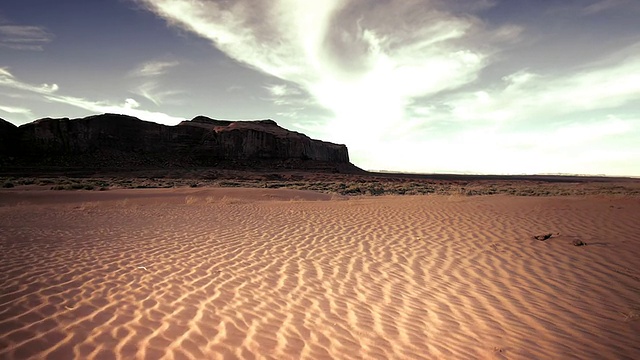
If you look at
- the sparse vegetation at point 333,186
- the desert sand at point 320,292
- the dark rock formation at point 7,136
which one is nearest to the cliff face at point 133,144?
the dark rock formation at point 7,136

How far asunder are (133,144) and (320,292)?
6810 cm

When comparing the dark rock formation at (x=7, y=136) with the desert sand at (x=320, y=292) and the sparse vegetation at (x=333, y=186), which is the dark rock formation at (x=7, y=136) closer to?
the sparse vegetation at (x=333, y=186)

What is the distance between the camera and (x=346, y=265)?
576 cm

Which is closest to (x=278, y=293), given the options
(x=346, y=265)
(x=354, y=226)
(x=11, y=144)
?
(x=346, y=265)

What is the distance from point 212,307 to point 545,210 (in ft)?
42.3

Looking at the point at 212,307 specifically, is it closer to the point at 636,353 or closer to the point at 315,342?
the point at 315,342

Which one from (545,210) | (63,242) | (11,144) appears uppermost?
(11,144)

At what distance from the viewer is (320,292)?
4418 millimetres

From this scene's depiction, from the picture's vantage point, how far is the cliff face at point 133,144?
53312 millimetres

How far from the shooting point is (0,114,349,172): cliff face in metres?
53.3

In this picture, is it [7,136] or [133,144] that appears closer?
[7,136]

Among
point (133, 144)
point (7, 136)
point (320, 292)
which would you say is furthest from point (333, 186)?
point (7, 136)

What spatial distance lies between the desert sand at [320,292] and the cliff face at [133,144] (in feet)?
181

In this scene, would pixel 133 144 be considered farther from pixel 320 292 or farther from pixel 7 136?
pixel 320 292
